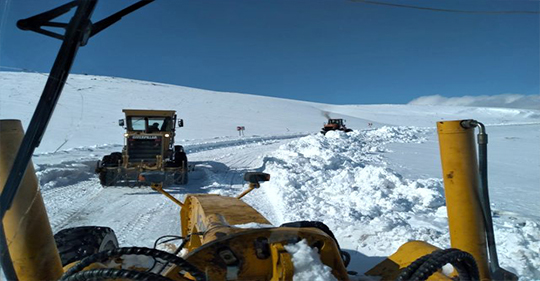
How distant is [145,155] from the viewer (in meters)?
9.45

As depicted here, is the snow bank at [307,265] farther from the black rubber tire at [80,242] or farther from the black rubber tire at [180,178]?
the black rubber tire at [180,178]

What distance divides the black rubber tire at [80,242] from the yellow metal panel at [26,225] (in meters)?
1.32

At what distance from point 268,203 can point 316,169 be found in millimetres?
2941

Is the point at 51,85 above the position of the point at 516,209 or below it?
above

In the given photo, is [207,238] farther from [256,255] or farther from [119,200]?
[119,200]

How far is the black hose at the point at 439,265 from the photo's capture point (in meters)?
1.42

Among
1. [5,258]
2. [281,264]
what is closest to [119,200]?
[5,258]

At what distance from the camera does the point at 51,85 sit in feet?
3.96

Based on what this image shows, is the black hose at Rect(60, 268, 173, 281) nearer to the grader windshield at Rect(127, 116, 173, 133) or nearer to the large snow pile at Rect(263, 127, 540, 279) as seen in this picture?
the large snow pile at Rect(263, 127, 540, 279)

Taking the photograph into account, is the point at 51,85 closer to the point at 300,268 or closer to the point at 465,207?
the point at 300,268

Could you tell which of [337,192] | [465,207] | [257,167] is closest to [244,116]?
[257,167]

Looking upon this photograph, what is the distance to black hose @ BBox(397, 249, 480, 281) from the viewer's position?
142 centimetres

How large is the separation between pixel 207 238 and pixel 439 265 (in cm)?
127

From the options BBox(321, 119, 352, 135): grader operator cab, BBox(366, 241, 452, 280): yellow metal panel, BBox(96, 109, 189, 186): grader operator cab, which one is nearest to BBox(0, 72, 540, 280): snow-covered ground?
BBox(96, 109, 189, 186): grader operator cab
